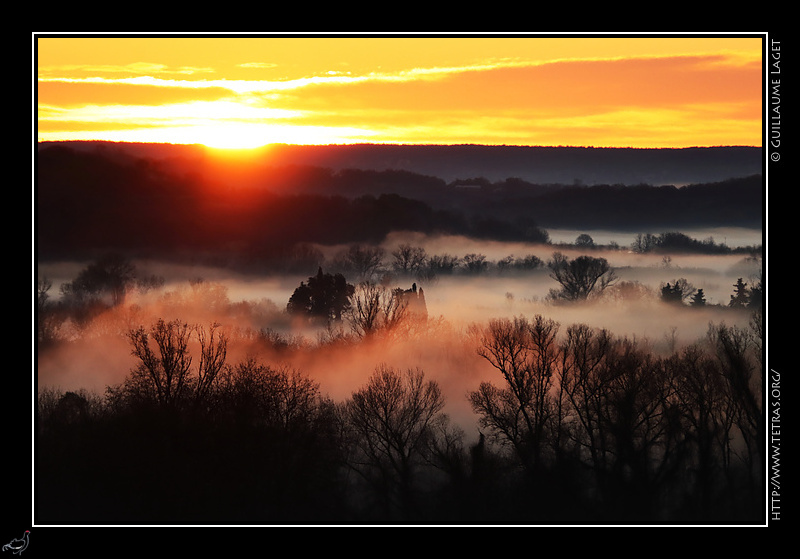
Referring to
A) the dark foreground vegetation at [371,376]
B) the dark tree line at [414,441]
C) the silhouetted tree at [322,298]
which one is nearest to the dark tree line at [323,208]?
the dark foreground vegetation at [371,376]

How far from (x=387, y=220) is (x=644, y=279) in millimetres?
11680

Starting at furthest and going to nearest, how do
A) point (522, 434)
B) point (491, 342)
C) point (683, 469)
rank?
1. point (491, 342)
2. point (522, 434)
3. point (683, 469)

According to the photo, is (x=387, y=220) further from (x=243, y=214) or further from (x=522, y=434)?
(x=522, y=434)

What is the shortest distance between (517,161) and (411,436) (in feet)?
42.5

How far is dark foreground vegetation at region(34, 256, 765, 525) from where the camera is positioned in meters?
32.1

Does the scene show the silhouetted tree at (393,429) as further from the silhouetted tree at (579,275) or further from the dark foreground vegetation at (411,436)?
the silhouetted tree at (579,275)

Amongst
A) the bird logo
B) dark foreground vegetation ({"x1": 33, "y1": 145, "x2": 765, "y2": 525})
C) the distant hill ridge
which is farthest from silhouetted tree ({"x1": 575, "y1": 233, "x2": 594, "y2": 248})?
the bird logo

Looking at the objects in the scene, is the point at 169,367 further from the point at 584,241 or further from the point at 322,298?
the point at 584,241

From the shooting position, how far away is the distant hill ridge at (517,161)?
39.1m

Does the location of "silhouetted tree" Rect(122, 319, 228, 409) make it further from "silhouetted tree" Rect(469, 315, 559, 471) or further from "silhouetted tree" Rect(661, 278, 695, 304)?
"silhouetted tree" Rect(661, 278, 695, 304)

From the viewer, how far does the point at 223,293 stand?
139ft

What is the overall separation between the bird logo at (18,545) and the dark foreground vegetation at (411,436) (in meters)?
8.96

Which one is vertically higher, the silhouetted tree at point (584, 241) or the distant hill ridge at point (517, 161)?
the distant hill ridge at point (517, 161)
